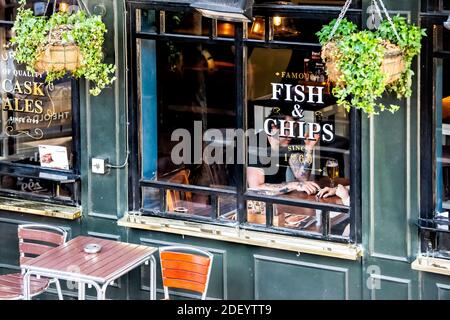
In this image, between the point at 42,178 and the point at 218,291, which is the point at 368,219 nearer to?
the point at 218,291

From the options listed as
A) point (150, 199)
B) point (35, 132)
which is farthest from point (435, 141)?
point (35, 132)

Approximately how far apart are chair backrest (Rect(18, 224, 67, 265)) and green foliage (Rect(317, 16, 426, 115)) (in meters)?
2.81

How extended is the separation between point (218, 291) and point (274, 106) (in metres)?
1.73

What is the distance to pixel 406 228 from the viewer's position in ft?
26.8

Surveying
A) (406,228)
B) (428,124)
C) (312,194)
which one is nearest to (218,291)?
(312,194)

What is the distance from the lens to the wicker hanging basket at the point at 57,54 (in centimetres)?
846

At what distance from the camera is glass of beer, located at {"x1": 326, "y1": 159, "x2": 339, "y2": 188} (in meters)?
8.50

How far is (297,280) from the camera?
28.5ft

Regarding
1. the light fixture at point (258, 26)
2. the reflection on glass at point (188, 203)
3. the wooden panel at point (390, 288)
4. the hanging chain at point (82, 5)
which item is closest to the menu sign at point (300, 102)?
the light fixture at point (258, 26)

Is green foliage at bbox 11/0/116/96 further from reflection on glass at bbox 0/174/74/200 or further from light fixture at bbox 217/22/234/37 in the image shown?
reflection on glass at bbox 0/174/74/200

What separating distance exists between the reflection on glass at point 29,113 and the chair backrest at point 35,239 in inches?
35.8

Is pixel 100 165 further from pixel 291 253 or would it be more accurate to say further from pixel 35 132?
pixel 291 253

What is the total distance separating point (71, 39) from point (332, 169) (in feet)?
8.04

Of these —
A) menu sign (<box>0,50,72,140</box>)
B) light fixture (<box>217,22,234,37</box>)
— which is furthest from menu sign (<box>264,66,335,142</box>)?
menu sign (<box>0,50,72,140</box>)
